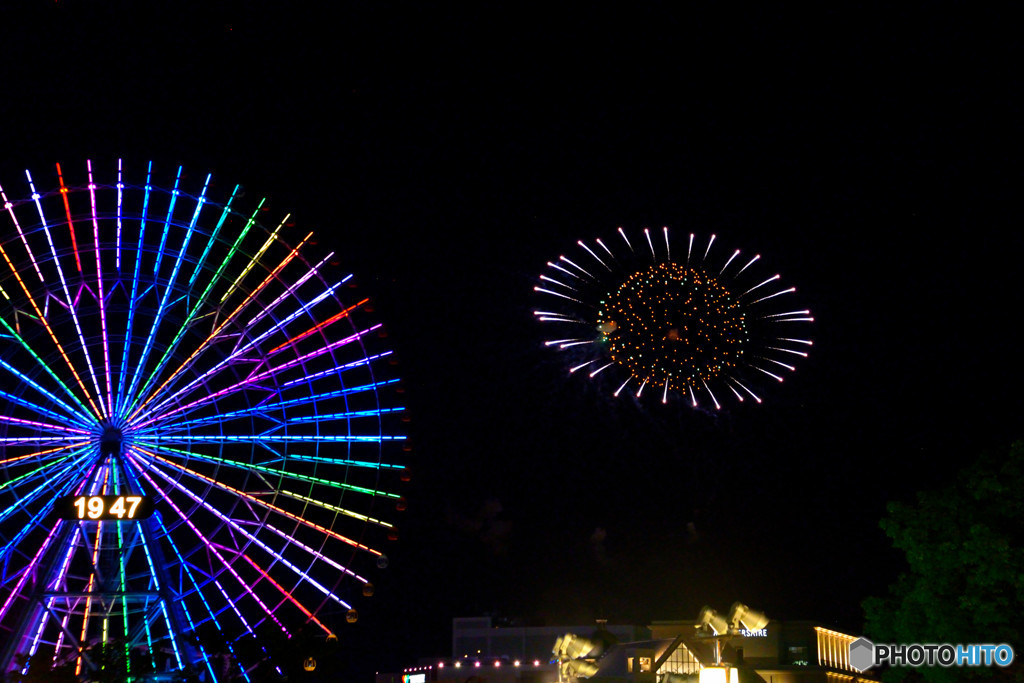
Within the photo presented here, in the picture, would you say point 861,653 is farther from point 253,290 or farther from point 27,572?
point 27,572

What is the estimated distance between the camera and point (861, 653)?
3438 centimetres

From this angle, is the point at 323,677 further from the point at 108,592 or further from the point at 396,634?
the point at 396,634

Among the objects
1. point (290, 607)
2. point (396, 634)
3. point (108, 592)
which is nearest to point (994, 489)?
point (108, 592)

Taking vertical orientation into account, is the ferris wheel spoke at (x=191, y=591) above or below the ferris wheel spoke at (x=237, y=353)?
below

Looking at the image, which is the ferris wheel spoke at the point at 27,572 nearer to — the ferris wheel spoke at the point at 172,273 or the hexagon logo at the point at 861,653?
the ferris wheel spoke at the point at 172,273

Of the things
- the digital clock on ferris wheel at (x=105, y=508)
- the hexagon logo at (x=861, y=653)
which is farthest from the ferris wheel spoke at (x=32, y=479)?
the hexagon logo at (x=861, y=653)

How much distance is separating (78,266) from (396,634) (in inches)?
2605
